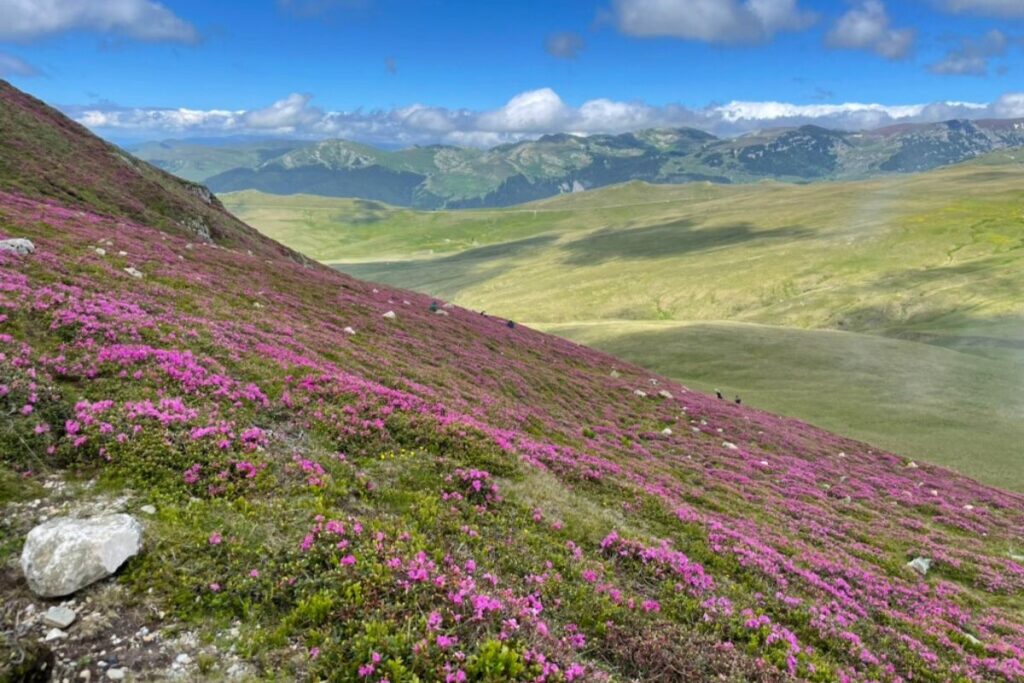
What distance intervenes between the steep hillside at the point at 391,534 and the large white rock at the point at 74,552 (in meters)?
0.26

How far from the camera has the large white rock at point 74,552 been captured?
8.79 metres

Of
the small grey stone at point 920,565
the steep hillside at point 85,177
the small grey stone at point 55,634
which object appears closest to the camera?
the small grey stone at point 55,634

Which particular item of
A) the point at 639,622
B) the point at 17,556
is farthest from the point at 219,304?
the point at 639,622

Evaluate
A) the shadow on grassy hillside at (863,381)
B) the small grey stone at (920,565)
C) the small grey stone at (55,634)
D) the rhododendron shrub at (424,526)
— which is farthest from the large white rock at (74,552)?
the shadow on grassy hillside at (863,381)

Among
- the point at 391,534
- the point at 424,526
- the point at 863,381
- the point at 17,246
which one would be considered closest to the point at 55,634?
the point at 391,534

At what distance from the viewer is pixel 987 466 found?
4631 centimetres

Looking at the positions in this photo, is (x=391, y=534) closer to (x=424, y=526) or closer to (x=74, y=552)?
(x=424, y=526)

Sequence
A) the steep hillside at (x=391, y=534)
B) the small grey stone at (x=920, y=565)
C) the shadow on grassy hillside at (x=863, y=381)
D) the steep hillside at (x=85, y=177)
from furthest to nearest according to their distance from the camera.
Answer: the shadow on grassy hillside at (x=863, y=381) < the steep hillside at (x=85, y=177) < the small grey stone at (x=920, y=565) < the steep hillside at (x=391, y=534)

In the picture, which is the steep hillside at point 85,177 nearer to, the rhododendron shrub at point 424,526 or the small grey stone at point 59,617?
the rhododendron shrub at point 424,526

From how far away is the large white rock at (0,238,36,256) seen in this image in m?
23.6

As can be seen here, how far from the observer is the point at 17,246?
24156mm

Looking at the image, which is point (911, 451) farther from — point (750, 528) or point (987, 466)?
point (750, 528)

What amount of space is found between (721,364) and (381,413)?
79.8 m

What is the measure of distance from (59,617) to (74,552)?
109 cm
